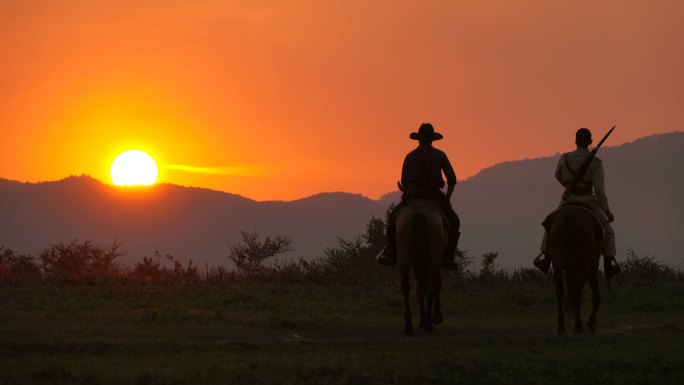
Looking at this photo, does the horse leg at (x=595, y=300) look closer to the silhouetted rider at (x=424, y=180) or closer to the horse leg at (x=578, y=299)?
the horse leg at (x=578, y=299)

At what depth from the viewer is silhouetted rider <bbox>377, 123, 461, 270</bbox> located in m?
17.5

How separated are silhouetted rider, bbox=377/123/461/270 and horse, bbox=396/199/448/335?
38cm

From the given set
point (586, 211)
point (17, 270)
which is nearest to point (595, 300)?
point (586, 211)

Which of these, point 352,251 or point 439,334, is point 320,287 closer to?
point 439,334

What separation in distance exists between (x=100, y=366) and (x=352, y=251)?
31156mm

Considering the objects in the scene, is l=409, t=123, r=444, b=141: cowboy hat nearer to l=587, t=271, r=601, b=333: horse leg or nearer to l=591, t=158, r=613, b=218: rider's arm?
l=591, t=158, r=613, b=218: rider's arm

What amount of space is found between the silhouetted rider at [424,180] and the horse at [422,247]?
14.8 inches

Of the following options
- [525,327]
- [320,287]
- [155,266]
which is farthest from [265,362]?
[155,266]

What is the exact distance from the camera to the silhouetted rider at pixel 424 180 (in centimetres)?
1745

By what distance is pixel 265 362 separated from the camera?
12203mm

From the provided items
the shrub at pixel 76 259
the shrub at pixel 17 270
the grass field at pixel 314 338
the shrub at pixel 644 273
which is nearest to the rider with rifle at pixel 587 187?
the grass field at pixel 314 338

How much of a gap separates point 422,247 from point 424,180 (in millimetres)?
1170

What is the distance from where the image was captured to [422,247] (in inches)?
661

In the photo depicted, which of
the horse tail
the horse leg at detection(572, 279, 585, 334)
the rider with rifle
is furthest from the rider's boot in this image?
the horse leg at detection(572, 279, 585, 334)
